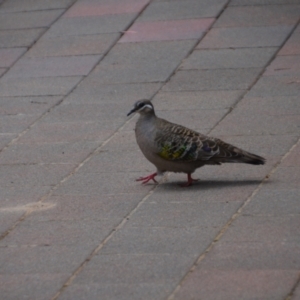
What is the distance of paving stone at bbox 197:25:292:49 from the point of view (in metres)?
11.1

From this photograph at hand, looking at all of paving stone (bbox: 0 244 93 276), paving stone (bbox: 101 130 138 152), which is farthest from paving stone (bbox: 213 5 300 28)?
paving stone (bbox: 0 244 93 276)

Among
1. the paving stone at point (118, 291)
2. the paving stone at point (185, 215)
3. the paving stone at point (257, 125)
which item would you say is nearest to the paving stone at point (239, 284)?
the paving stone at point (118, 291)

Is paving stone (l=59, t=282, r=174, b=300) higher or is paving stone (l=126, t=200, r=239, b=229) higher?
paving stone (l=59, t=282, r=174, b=300)

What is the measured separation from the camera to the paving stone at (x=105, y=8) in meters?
12.7

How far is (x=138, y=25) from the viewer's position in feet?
39.5

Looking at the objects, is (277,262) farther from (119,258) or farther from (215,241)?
(119,258)

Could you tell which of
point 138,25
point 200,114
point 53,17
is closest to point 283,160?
point 200,114

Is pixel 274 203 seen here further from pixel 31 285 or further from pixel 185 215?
pixel 31 285

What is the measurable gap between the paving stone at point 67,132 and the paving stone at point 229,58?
195cm

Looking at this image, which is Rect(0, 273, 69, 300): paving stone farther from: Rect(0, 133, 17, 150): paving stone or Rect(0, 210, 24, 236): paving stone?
Rect(0, 133, 17, 150): paving stone

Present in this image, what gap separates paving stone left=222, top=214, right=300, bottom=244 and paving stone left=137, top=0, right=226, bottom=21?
6047 mm

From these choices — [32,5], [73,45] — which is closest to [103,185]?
[73,45]

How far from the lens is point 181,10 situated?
12516mm

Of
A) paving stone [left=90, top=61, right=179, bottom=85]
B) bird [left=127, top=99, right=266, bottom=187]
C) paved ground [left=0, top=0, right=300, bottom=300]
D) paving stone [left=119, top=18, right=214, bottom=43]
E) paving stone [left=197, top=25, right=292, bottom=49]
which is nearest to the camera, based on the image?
paved ground [left=0, top=0, right=300, bottom=300]
